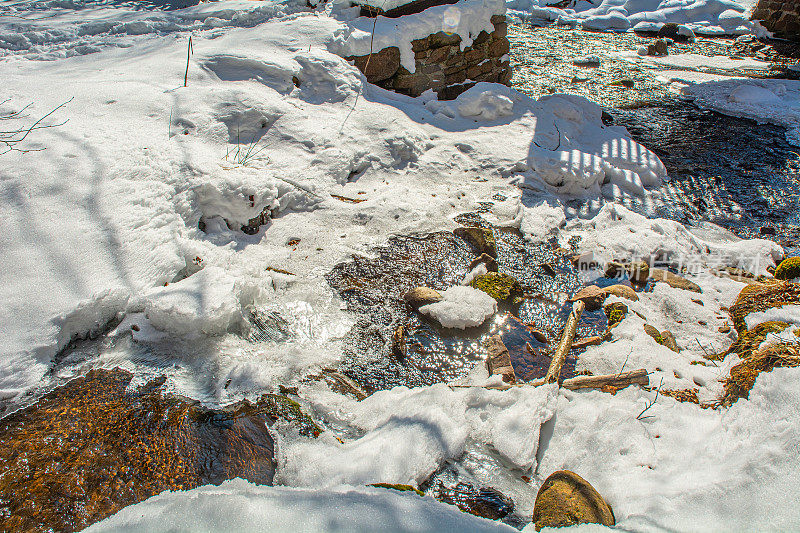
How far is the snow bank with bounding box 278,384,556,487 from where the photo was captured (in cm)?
171

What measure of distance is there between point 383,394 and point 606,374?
4.07 feet

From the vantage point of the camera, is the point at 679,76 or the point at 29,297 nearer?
the point at 29,297

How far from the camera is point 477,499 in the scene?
1682mm

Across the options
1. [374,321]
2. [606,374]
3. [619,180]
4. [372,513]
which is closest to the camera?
[372,513]

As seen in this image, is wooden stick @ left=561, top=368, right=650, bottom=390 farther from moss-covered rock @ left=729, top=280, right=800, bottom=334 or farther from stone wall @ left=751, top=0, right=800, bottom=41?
stone wall @ left=751, top=0, right=800, bottom=41

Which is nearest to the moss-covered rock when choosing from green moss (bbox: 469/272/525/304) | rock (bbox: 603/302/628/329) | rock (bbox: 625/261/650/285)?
rock (bbox: 625/261/650/285)

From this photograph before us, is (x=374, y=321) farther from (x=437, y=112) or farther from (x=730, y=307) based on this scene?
(x=437, y=112)

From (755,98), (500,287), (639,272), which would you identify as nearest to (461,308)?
(500,287)

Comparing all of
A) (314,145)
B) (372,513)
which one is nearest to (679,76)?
(314,145)

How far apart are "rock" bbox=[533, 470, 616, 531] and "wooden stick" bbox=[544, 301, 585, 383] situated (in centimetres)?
70

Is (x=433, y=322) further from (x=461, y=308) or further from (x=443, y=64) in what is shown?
(x=443, y=64)

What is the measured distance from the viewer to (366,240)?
3.28m

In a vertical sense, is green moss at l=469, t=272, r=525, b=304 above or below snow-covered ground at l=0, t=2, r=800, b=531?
below

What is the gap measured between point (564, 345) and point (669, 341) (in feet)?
2.23
